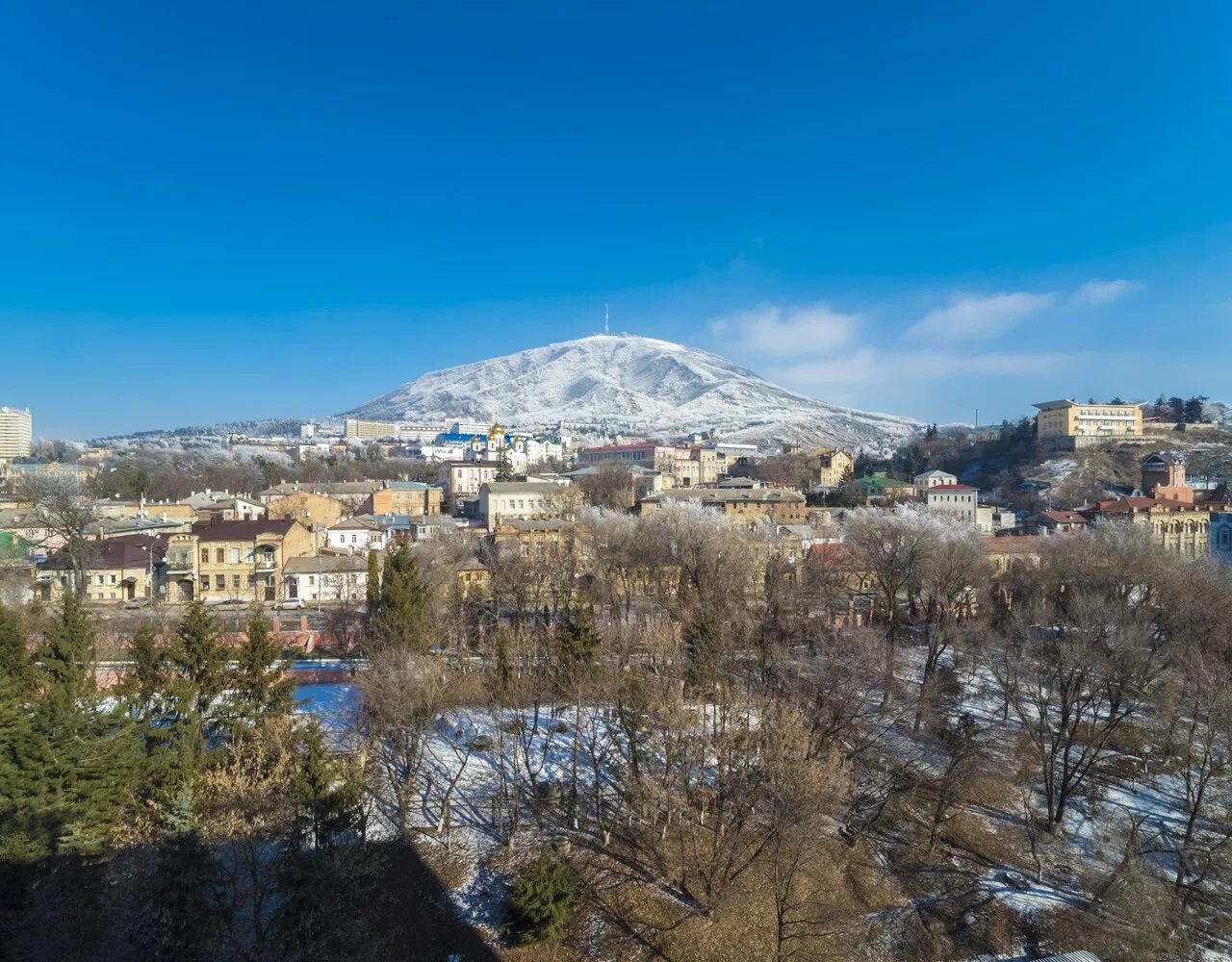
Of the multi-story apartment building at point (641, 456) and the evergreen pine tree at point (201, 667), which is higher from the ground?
the multi-story apartment building at point (641, 456)

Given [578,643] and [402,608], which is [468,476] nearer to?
[402,608]

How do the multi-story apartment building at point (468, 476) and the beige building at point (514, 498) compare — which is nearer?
the beige building at point (514, 498)

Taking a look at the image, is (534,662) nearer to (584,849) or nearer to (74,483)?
(584,849)

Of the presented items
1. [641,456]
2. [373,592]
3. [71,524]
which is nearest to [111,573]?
[71,524]

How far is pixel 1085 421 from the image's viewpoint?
83.1 m

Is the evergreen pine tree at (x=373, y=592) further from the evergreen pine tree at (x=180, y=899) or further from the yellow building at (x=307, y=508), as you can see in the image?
the yellow building at (x=307, y=508)

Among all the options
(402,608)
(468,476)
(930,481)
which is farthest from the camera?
(468,476)

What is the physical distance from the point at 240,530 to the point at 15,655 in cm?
1979

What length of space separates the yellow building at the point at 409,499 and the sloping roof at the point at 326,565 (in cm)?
2477

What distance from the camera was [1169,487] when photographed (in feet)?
183

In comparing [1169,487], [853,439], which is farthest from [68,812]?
[853,439]

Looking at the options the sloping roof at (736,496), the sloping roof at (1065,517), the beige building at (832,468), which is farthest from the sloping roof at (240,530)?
the beige building at (832,468)

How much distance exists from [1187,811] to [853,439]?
18727cm

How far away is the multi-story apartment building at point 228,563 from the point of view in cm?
3325
